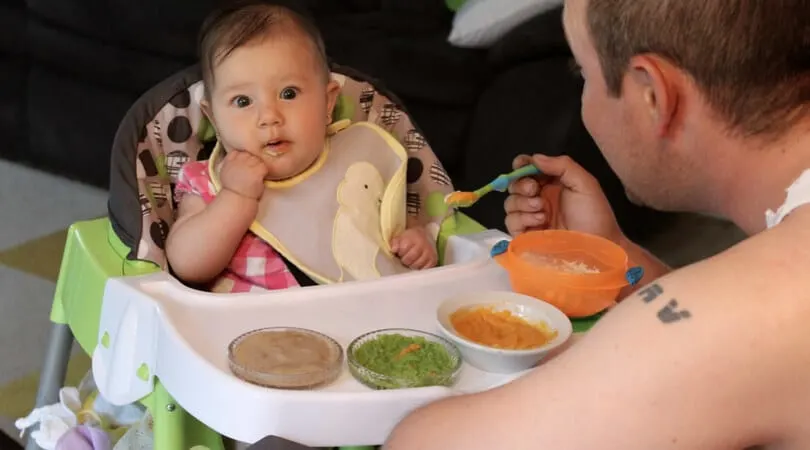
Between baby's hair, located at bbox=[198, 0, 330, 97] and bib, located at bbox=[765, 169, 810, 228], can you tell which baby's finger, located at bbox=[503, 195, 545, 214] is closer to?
baby's hair, located at bbox=[198, 0, 330, 97]

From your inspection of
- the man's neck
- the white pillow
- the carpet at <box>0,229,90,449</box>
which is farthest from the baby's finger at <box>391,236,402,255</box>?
the white pillow

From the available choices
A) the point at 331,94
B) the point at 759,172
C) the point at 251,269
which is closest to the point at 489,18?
the point at 331,94

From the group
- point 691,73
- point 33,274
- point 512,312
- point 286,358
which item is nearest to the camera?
point 691,73

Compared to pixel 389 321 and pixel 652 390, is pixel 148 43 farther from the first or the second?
pixel 652 390

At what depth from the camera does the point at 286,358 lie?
34.4 inches

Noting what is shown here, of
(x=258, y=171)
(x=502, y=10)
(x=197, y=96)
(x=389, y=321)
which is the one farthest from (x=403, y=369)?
(x=502, y=10)

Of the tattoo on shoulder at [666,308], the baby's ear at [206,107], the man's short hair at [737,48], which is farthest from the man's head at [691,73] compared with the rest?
the baby's ear at [206,107]

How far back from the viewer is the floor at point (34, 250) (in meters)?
1.65

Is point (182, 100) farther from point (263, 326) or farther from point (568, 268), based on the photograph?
point (568, 268)

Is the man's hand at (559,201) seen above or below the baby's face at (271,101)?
below

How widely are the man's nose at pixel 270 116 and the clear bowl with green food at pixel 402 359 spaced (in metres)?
0.32

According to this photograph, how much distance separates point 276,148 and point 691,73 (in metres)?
0.54

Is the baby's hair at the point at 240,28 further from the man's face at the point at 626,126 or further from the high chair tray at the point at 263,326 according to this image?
the man's face at the point at 626,126

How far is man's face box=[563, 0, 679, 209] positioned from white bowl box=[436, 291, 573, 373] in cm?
16
